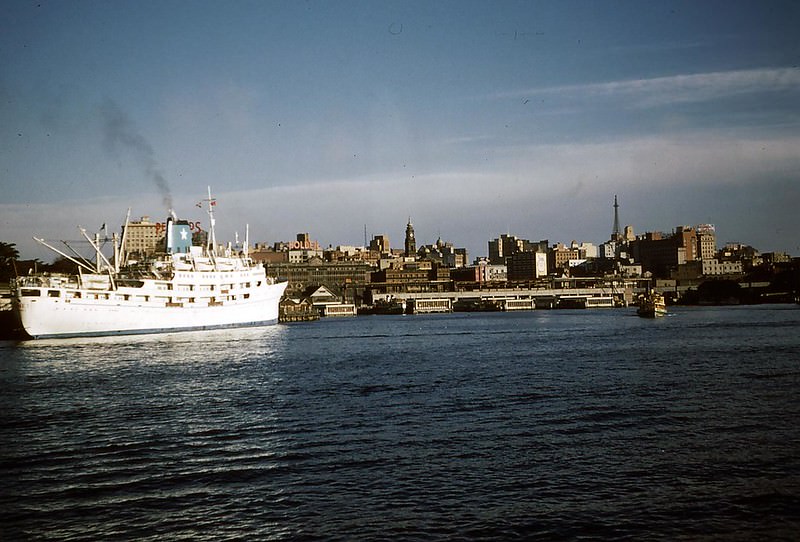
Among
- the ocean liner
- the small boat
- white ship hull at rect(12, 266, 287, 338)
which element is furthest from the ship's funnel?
the small boat

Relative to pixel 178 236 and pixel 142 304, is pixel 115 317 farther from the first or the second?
pixel 178 236

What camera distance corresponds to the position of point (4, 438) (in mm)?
23641

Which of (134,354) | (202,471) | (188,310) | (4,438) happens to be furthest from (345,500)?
(188,310)

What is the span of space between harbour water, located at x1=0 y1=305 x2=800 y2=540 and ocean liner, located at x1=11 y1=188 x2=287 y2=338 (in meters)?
32.5

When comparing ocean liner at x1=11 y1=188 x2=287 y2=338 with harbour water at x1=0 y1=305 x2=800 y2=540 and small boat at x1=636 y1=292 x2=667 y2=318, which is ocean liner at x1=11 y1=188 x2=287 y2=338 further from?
small boat at x1=636 y1=292 x2=667 y2=318

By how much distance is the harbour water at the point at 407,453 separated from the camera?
14977mm

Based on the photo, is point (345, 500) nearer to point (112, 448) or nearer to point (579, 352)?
point (112, 448)

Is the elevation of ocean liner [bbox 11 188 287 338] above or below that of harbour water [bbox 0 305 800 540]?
above

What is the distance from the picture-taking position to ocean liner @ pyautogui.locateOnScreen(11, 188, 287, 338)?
70375 millimetres

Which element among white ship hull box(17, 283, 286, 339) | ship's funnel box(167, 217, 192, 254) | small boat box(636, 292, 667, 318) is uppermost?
ship's funnel box(167, 217, 192, 254)

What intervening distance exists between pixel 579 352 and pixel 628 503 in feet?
118

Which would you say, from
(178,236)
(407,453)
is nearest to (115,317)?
(178,236)

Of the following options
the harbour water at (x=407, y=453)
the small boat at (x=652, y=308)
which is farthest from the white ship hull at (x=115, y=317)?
the small boat at (x=652, y=308)

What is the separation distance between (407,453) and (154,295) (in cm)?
6464
